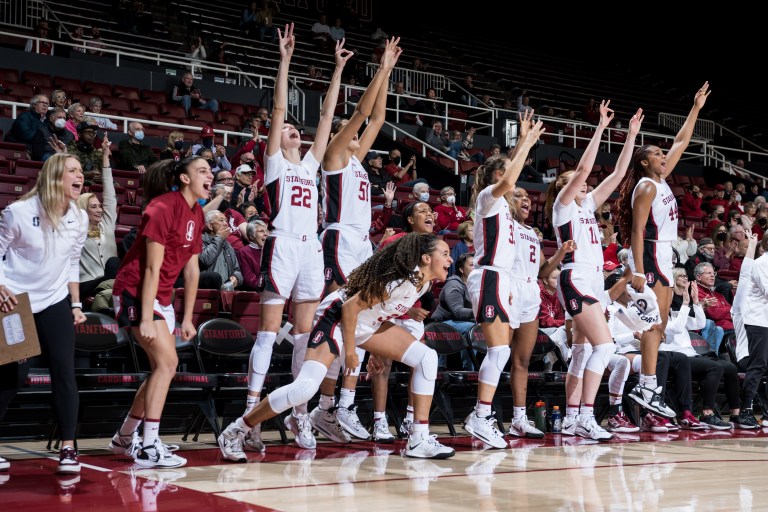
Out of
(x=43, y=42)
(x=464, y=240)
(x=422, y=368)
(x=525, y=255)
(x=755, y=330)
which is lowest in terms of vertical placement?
(x=422, y=368)

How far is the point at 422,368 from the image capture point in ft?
17.8

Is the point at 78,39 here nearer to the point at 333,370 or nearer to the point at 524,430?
the point at 333,370

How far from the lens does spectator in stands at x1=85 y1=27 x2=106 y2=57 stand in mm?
14758

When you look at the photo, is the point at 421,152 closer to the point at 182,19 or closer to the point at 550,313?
the point at 182,19

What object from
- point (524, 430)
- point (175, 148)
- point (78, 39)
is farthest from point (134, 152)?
point (524, 430)

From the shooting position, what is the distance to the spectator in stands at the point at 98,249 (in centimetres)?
724

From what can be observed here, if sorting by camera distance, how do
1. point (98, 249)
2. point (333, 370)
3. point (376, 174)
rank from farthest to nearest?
1. point (376, 174)
2. point (98, 249)
3. point (333, 370)

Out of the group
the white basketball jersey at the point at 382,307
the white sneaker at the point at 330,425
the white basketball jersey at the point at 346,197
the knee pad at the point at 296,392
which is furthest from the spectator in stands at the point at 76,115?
the knee pad at the point at 296,392

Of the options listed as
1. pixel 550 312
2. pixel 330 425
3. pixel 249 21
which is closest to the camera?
pixel 330 425

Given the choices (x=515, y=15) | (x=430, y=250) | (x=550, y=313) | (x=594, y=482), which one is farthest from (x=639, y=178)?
(x=515, y=15)

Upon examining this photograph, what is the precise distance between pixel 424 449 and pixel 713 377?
3.92 m

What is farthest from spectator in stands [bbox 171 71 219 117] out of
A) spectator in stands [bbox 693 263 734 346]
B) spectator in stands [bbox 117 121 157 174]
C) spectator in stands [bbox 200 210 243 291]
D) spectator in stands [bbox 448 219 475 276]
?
spectator in stands [bbox 693 263 734 346]

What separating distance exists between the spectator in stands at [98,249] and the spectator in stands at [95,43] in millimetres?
7414

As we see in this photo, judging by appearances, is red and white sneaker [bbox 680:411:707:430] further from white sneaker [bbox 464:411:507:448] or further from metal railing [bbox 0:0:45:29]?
metal railing [bbox 0:0:45:29]
